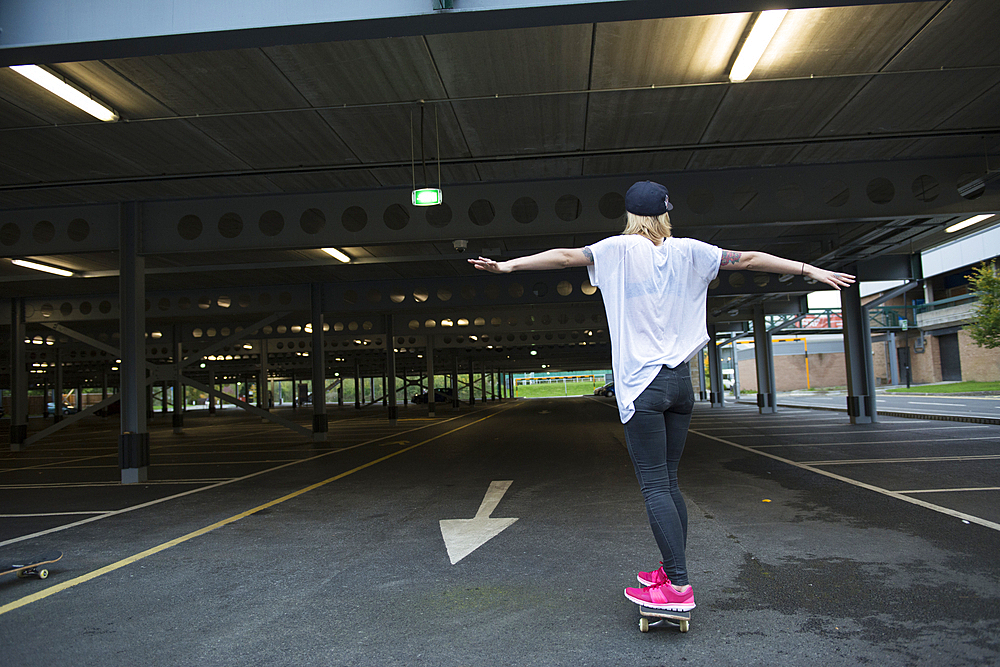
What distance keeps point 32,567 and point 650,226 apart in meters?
5.00

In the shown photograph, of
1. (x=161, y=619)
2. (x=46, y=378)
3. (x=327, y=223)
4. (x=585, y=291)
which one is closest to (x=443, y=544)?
(x=161, y=619)

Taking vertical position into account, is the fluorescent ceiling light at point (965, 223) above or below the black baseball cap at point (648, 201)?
above

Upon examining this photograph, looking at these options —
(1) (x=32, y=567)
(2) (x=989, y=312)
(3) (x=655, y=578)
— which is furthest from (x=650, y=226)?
(2) (x=989, y=312)

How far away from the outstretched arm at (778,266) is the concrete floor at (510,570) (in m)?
1.72

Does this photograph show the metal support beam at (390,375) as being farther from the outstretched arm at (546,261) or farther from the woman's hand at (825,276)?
the woman's hand at (825,276)

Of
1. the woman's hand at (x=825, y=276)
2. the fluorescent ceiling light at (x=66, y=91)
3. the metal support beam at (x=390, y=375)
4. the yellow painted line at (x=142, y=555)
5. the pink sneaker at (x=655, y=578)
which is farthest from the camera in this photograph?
the metal support beam at (x=390, y=375)

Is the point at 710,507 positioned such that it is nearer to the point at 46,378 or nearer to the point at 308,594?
the point at 308,594

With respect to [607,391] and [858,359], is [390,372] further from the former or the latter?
[607,391]

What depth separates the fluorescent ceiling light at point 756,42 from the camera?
6.38 meters

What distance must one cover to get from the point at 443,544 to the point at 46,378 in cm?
6166

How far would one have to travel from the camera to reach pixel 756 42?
22.3 ft

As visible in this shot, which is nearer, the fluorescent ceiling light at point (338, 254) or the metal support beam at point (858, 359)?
the fluorescent ceiling light at point (338, 254)

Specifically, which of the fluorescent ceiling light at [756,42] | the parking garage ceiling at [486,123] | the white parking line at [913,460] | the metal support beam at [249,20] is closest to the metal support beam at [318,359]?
the parking garage ceiling at [486,123]

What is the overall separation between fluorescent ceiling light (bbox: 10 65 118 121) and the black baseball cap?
256 inches
